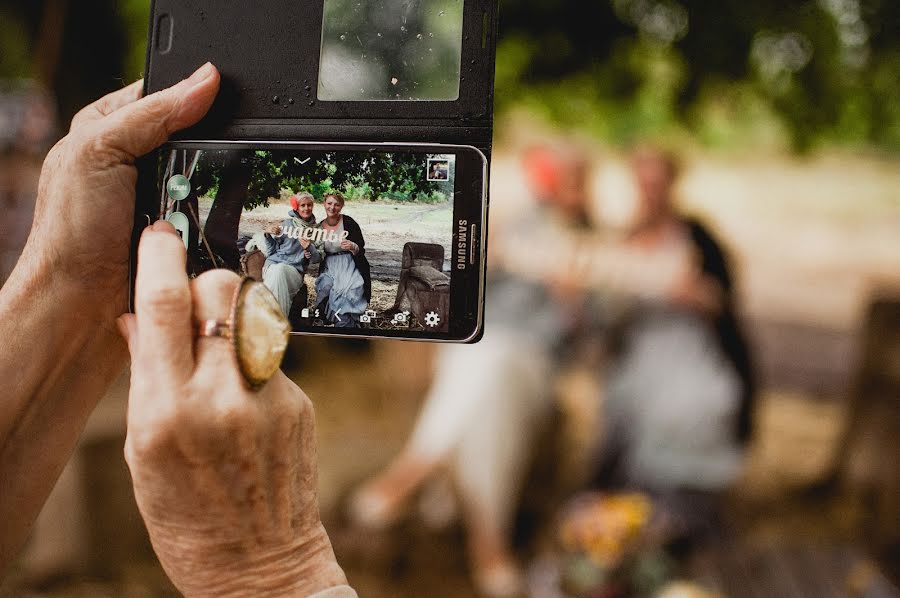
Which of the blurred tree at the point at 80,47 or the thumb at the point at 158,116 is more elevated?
the blurred tree at the point at 80,47

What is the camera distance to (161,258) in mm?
616

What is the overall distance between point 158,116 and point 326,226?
18cm

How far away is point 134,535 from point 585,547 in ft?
5.02

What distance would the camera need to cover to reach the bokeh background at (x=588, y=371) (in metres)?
2.41

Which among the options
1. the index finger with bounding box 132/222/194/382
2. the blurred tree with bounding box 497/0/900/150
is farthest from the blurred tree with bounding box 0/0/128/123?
the index finger with bounding box 132/222/194/382

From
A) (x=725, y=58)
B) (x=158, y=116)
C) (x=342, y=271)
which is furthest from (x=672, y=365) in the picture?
(x=158, y=116)

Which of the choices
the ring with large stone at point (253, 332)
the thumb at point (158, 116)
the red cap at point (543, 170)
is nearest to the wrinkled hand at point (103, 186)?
the thumb at point (158, 116)

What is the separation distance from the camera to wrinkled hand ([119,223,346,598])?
1.88 feet

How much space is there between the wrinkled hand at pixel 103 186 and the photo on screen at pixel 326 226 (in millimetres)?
38

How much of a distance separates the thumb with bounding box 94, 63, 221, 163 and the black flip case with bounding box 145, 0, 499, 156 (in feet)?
0.05

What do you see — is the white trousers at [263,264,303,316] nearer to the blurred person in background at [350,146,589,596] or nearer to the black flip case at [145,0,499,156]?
the black flip case at [145,0,499,156]

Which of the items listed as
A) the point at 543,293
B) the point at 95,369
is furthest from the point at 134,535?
the point at 95,369

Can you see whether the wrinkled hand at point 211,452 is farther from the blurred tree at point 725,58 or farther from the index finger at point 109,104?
the blurred tree at point 725,58

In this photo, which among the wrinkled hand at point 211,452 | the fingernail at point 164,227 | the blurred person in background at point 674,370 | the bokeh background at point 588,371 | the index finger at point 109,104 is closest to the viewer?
the wrinkled hand at point 211,452
